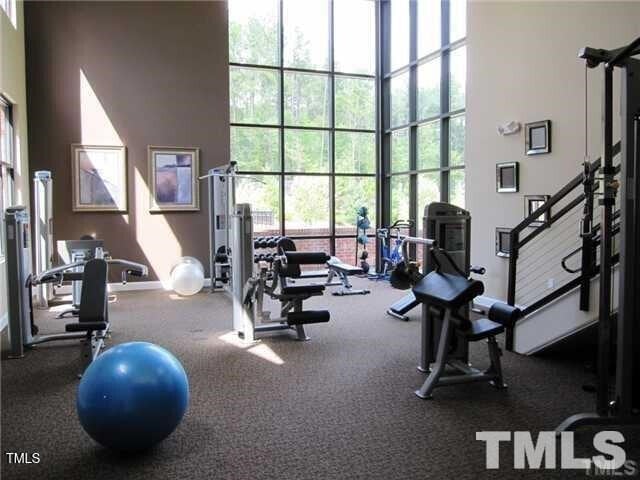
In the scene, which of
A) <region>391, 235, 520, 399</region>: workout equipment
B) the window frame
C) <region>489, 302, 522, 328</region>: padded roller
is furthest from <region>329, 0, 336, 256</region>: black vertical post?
<region>489, 302, 522, 328</region>: padded roller

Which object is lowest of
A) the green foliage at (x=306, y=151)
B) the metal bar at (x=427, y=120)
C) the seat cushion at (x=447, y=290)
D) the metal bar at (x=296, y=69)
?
the seat cushion at (x=447, y=290)

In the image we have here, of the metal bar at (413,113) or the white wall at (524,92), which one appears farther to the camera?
the metal bar at (413,113)

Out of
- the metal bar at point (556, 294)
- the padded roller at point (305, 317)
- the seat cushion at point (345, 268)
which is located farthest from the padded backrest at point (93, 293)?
the metal bar at point (556, 294)

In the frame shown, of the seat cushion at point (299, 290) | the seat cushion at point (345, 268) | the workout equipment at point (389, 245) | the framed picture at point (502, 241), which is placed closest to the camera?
the seat cushion at point (299, 290)

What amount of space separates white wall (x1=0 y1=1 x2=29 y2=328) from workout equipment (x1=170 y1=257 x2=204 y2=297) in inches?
84.7

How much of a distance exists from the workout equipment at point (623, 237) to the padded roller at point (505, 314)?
73cm

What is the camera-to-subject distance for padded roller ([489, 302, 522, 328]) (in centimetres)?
360

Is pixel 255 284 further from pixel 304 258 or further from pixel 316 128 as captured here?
pixel 316 128

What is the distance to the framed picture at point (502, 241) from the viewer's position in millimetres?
6188

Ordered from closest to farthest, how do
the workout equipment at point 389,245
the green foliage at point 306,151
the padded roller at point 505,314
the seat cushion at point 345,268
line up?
the padded roller at point 505,314 → the seat cushion at point 345,268 → the workout equipment at point 389,245 → the green foliage at point 306,151

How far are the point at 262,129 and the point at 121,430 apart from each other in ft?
23.1

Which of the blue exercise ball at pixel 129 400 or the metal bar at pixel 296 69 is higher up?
the metal bar at pixel 296 69

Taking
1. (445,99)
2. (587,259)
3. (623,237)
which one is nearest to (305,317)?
(587,259)

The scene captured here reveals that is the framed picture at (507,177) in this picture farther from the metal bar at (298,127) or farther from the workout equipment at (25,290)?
the workout equipment at (25,290)
